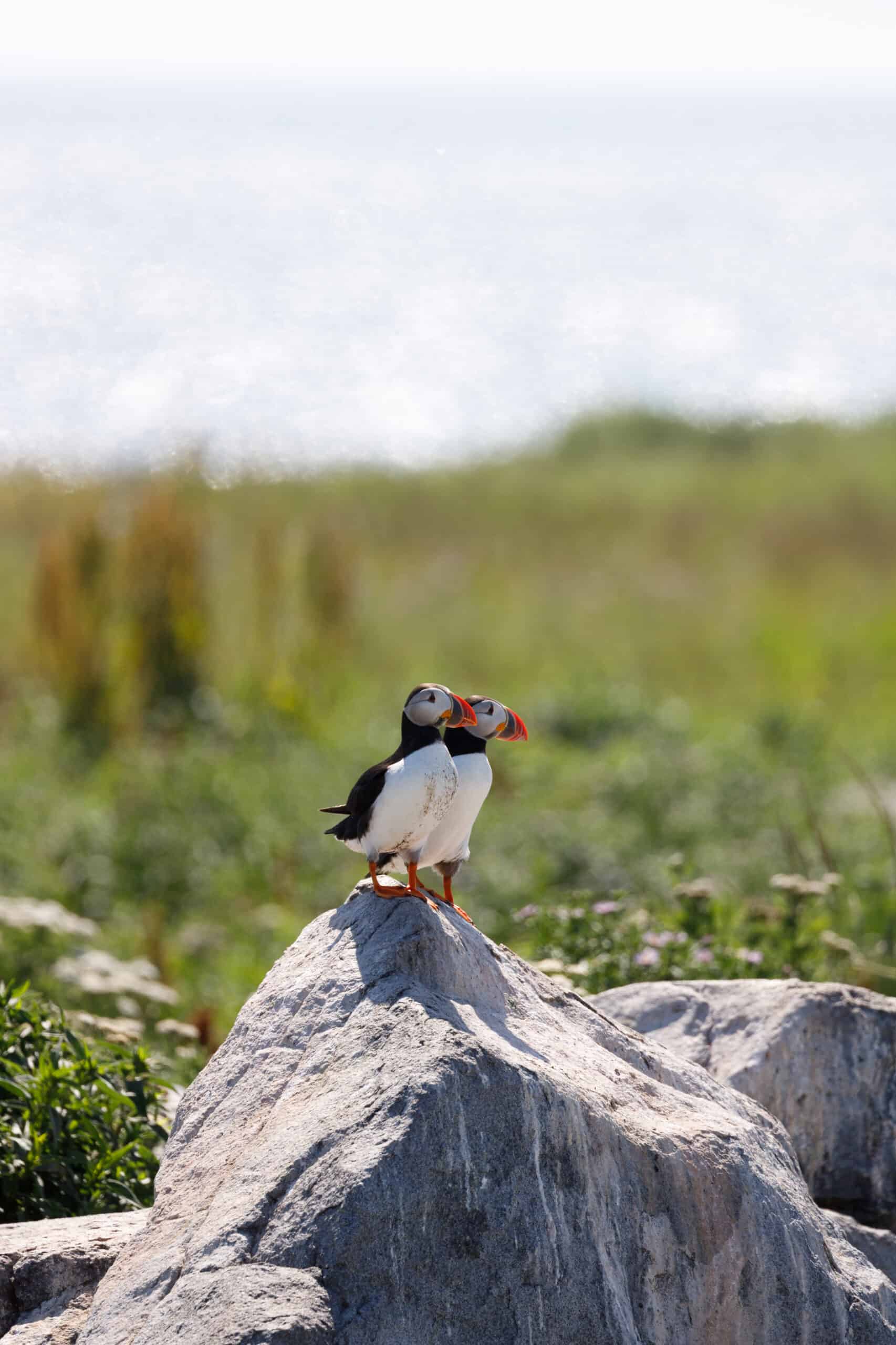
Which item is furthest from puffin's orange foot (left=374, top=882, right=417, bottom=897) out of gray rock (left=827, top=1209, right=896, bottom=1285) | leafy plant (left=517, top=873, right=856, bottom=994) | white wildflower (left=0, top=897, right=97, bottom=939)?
white wildflower (left=0, top=897, right=97, bottom=939)

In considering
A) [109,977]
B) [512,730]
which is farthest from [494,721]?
[109,977]

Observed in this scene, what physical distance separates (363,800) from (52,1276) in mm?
1513

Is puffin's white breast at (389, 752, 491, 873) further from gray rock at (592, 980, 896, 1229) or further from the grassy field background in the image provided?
the grassy field background

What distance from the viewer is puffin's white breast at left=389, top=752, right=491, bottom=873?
411 cm

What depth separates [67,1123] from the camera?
15.7ft

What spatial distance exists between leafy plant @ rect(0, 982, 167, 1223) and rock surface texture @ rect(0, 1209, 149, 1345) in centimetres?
64

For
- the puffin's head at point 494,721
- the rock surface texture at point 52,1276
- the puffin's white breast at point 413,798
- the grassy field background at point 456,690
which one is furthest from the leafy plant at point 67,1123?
the puffin's head at point 494,721

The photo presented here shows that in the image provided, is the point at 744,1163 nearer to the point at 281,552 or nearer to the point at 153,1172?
the point at 153,1172

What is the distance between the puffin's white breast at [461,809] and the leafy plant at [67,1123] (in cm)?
147

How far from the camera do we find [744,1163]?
383 centimetres

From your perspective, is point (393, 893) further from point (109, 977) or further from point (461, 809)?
point (109, 977)

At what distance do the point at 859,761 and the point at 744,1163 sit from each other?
1123 cm

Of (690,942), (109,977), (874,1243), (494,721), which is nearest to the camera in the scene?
(494,721)

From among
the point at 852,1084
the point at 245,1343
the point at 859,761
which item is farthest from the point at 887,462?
the point at 245,1343
